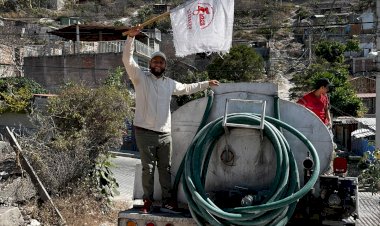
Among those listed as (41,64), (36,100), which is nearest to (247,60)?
(41,64)

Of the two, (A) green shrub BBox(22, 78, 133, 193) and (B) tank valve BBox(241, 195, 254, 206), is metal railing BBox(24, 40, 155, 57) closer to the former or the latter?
(A) green shrub BBox(22, 78, 133, 193)

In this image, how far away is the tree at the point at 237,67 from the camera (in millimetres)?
34938

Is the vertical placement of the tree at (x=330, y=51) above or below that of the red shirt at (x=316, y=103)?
above

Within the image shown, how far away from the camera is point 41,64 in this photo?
31.0 metres

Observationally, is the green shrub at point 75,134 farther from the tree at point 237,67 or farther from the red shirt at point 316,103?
the tree at point 237,67

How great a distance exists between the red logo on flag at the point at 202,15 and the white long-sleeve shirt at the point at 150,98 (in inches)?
54.6

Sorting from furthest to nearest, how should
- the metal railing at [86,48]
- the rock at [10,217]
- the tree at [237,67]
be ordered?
the tree at [237,67]
the metal railing at [86,48]
the rock at [10,217]

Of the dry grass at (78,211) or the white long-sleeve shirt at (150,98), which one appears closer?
the white long-sleeve shirt at (150,98)

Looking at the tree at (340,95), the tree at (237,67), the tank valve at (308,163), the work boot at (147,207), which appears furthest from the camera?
the tree at (237,67)

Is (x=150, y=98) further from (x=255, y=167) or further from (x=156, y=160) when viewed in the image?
(x=255, y=167)

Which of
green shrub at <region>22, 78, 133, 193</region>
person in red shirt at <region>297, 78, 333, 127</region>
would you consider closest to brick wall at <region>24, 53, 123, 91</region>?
green shrub at <region>22, 78, 133, 193</region>

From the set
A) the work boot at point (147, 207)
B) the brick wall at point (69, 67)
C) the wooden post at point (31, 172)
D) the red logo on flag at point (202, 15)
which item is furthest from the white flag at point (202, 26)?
the brick wall at point (69, 67)

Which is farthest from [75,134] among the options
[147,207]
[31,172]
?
[147,207]

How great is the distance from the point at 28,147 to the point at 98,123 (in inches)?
52.7
